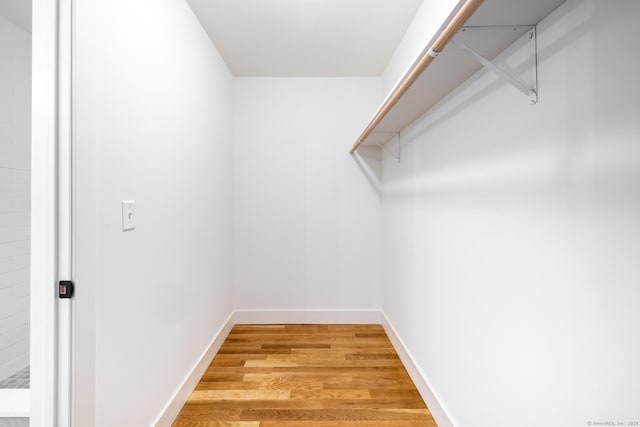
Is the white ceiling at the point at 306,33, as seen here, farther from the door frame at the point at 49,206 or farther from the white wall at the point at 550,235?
the door frame at the point at 49,206

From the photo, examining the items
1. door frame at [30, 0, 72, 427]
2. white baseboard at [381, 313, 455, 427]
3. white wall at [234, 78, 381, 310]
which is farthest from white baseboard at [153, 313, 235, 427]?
white baseboard at [381, 313, 455, 427]

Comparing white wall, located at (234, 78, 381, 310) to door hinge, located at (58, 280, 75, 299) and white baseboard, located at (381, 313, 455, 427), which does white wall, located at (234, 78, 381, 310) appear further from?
door hinge, located at (58, 280, 75, 299)

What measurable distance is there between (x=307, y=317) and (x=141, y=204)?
2032mm

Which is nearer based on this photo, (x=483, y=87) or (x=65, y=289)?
(x=65, y=289)

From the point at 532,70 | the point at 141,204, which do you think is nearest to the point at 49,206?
the point at 141,204

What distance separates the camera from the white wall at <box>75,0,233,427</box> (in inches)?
40.8

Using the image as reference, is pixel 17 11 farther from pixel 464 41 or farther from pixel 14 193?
pixel 464 41

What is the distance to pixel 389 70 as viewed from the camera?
2695 mm

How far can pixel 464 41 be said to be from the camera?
106 centimetres

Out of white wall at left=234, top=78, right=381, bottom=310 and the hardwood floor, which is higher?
white wall at left=234, top=78, right=381, bottom=310

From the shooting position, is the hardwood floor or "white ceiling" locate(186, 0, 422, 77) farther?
"white ceiling" locate(186, 0, 422, 77)

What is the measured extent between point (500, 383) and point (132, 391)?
1.37m

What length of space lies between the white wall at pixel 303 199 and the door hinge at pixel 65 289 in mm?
2066

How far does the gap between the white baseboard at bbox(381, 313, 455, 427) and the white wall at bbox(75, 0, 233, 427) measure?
132 cm
